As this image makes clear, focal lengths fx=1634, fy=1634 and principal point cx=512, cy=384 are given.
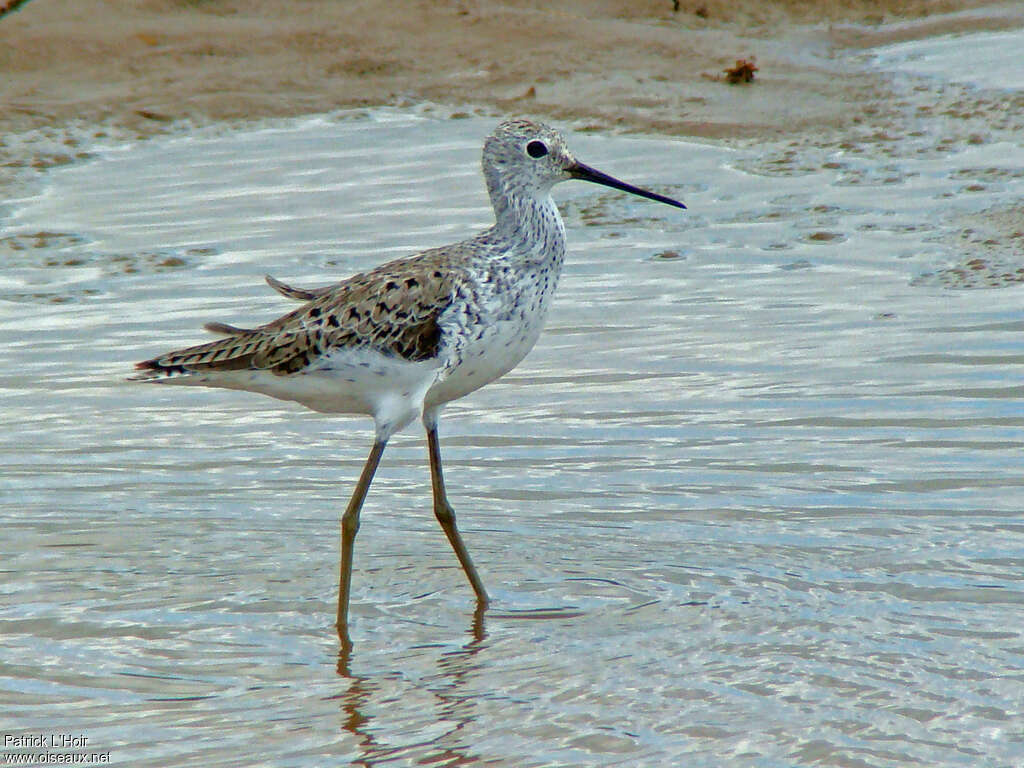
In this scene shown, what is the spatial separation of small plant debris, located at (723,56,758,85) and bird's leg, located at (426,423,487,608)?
759 cm

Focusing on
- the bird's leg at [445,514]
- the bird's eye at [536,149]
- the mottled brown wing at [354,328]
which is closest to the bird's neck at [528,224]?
the bird's eye at [536,149]

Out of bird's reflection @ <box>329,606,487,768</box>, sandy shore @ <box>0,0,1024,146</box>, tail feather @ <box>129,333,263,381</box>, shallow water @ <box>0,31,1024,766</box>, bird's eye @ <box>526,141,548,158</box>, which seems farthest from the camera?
sandy shore @ <box>0,0,1024,146</box>

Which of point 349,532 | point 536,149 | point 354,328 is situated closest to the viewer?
point 354,328

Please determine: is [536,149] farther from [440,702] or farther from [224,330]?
[440,702]

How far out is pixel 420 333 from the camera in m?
5.87

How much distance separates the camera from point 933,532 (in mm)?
→ 6281

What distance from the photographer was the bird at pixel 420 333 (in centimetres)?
589

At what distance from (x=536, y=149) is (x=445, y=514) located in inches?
58.2

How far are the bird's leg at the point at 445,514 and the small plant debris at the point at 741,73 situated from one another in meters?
7.59

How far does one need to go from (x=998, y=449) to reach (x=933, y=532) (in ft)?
2.82

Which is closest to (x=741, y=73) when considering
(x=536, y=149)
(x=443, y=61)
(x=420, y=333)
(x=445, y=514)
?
(x=443, y=61)

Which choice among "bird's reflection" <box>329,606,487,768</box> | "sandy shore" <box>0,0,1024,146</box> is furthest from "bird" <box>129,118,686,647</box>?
"sandy shore" <box>0,0,1024,146</box>

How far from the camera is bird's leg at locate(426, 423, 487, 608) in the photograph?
20.4 feet

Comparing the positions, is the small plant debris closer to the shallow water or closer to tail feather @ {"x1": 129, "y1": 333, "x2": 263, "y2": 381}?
the shallow water
